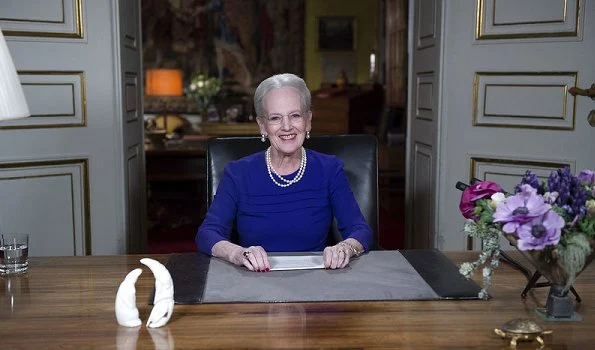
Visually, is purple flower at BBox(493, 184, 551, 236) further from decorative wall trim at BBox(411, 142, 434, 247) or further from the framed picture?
the framed picture

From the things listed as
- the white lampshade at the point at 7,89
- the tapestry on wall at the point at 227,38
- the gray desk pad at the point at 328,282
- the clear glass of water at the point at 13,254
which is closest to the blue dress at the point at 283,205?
the gray desk pad at the point at 328,282

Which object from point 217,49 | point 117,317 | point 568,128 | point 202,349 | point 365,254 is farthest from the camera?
point 217,49

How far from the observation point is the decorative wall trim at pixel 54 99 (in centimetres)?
320

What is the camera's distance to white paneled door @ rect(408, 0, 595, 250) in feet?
10.2

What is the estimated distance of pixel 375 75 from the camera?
9.96 metres

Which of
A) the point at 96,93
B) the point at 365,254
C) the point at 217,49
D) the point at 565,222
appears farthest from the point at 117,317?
the point at 217,49

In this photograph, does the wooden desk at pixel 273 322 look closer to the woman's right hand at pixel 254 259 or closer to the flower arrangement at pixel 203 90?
the woman's right hand at pixel 254 259

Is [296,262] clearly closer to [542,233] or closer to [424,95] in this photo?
[542,233]

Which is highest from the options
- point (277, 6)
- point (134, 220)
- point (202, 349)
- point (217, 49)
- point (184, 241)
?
point (277, 6)

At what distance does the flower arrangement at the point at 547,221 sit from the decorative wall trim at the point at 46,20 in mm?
2513

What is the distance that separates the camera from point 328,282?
5.08 ft

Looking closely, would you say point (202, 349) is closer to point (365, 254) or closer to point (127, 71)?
point (365, 254)

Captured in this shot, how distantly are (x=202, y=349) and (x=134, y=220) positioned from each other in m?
2.59

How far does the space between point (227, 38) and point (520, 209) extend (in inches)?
355
